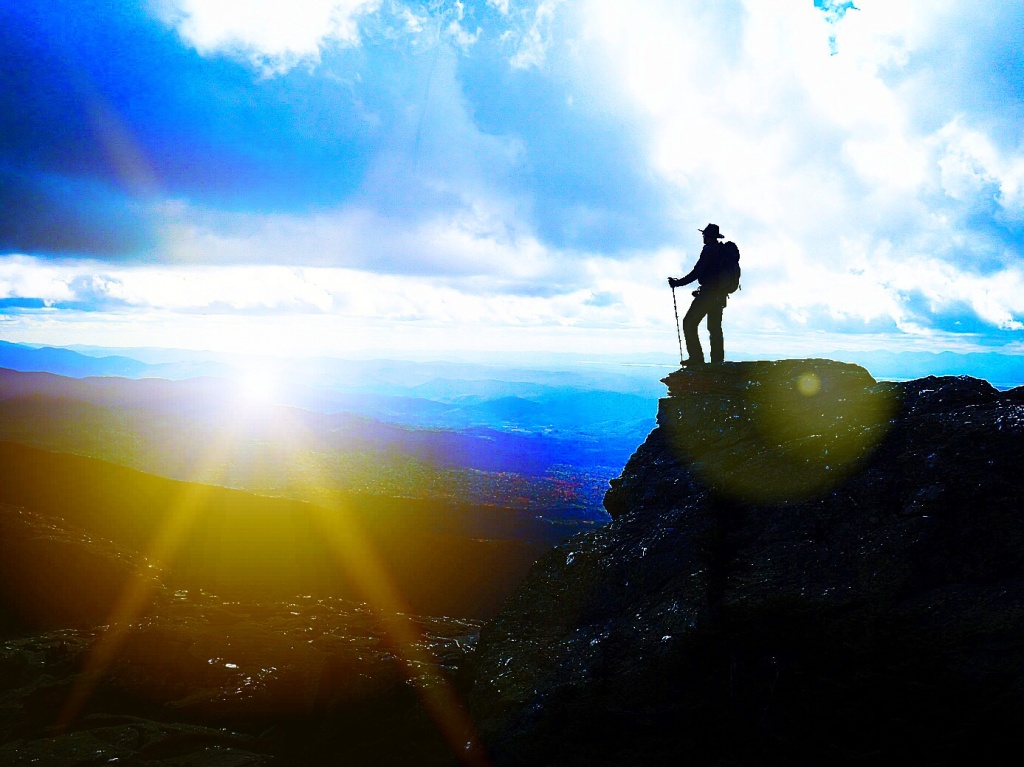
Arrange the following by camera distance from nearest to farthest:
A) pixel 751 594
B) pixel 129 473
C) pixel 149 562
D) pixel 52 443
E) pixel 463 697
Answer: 1. pixel 751 594
2. pixel 463 697
3. pixel 149 562
4. pixel 129 473
5. pixel 52 443

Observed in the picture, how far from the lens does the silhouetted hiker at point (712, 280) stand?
1594cm

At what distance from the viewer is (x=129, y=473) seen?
193ft

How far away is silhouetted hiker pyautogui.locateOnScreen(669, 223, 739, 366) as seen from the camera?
52.3ft

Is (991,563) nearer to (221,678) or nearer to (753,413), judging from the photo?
(753,413)

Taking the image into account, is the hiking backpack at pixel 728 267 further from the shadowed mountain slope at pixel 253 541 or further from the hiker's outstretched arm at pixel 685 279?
the shadowed mountain slope at pixel 253 541

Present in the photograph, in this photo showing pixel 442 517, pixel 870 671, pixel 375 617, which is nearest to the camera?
pixel 870 671

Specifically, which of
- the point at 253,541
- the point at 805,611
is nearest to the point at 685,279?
the point at 805,611

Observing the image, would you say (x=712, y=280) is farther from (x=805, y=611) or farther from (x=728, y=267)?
(x=805, y=611)

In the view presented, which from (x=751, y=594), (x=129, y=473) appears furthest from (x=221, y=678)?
(x=129, y=473)

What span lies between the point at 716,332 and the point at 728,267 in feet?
6.45

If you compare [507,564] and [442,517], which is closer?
[507,564]

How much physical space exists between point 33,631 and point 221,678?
33.7 ft

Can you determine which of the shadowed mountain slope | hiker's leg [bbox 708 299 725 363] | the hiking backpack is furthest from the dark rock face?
the shadowed mountain slope

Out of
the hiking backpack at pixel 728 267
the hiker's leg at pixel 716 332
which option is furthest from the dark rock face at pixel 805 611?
the hiking backpack at pixel 728 267
